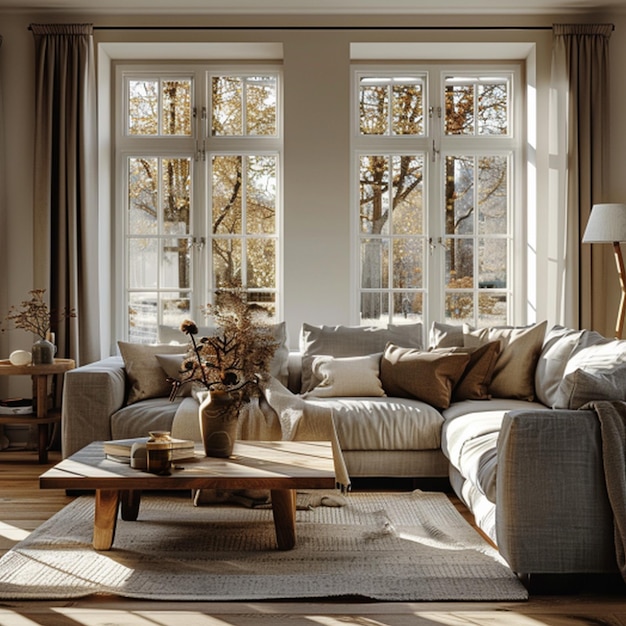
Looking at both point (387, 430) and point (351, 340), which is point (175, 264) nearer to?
point (351, 340)

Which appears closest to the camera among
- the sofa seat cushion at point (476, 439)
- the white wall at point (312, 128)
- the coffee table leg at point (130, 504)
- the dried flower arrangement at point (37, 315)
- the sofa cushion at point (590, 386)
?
the sofa cushion at point (590, 386)

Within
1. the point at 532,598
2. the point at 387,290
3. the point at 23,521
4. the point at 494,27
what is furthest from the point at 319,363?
the point at 494,27

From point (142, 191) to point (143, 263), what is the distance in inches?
21.7

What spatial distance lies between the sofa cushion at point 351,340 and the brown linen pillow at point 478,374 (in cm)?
49

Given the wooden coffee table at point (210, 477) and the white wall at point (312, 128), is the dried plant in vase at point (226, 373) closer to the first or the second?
the wooden coffee table at point (210, 477)

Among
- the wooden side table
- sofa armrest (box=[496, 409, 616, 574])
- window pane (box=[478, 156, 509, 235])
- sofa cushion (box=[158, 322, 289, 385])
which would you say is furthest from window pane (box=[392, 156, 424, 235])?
sofa armrest (box=[496, 409, 616, 574])

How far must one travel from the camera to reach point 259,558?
3311 mm

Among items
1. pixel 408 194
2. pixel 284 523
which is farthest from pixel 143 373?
pixel 408 194

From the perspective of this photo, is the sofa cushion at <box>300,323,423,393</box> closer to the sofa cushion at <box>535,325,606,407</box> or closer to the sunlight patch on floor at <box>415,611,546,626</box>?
the sofa cushion at <box>535,325,606,407</box>

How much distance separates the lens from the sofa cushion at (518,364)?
15.9ft

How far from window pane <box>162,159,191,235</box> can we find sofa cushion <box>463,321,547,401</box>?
8.64 ft

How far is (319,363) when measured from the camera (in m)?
5.06

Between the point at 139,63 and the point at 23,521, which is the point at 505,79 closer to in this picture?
the point at 139,63

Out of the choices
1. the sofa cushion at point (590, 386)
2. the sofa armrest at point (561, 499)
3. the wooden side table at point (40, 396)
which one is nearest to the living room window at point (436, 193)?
the wooden side table at point (40, 396)
